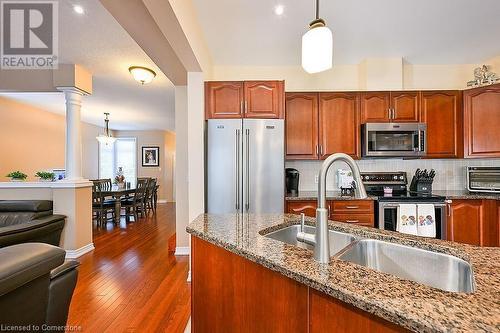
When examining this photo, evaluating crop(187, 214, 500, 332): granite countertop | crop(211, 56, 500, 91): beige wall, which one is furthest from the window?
crop(187, 214, 500, 332): granite countertop

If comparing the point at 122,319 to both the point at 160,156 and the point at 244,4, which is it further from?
the point at 160,156

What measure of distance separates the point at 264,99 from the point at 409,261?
2301 millimetres

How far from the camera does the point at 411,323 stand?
1.85ft

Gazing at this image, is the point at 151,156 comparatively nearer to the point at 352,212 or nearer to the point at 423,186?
the point at 352,212

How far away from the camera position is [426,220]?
118 inches

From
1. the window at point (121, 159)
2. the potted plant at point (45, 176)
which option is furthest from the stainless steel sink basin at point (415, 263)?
the window at point (121, 159)

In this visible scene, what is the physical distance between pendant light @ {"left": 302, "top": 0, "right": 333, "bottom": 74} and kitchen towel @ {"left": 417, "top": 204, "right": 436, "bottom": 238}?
2362mm

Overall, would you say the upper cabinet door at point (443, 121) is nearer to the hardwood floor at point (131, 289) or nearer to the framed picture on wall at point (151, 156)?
the hardwood floor at point (131, 289)

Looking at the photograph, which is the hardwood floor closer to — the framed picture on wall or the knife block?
the knife block

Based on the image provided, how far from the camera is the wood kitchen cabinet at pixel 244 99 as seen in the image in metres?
3.03

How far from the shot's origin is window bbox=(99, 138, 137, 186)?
9.11m

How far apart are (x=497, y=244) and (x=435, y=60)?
8.21 feet

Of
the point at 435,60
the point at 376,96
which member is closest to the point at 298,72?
the point at 376,96

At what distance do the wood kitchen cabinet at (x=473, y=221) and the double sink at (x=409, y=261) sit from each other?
2472mm
